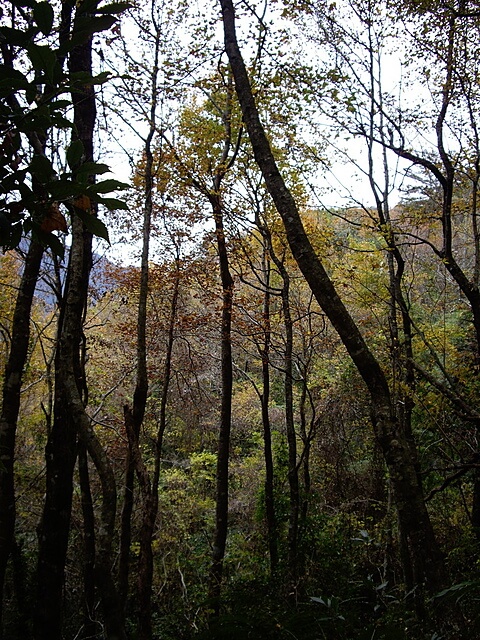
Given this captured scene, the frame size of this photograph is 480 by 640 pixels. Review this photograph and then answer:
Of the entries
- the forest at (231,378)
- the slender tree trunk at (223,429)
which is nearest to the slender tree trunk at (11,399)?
the forest at (231,378)

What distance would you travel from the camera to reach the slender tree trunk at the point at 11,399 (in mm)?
3845

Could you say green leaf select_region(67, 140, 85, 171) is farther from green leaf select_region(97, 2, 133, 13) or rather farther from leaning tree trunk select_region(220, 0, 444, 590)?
leaning tree trunk select_region(220, 0, 444, 590)

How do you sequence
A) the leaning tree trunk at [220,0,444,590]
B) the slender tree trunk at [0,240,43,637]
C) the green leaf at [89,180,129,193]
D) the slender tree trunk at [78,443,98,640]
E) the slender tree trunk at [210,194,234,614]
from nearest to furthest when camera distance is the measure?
the green leaf at [89,180,129,193] < the leaning tree trunk at [220,0,444,590] < the slender tree trunk at [0,240,43,637] < the slender tree trunk at [78,443,98,640] < the slender tree trunk at [210,194,234,614]

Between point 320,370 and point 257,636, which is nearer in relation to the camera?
point 257,636

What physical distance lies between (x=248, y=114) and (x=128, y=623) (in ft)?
33.1

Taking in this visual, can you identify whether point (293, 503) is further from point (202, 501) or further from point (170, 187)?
point (170, 187)

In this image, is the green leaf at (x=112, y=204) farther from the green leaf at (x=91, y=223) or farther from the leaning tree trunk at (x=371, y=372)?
the leaning tree trunk at (x=371, y=372)

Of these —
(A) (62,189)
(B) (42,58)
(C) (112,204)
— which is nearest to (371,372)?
(C) (112,204)

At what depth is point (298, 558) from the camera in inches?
335

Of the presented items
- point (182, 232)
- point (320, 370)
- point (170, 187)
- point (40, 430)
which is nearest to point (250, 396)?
point (320, 370)

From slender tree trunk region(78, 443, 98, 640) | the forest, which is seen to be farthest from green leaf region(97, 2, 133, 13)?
slender tree trunk region(78, 443, 98, 640)

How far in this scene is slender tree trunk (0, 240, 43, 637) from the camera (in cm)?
385

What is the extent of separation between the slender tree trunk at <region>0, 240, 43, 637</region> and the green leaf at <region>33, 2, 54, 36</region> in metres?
3.21

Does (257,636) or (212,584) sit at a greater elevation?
(257,636)
